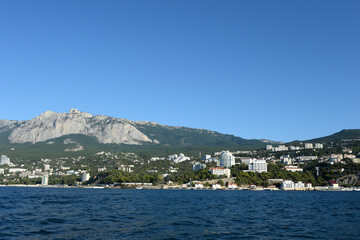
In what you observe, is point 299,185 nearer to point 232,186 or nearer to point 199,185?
point 232,186

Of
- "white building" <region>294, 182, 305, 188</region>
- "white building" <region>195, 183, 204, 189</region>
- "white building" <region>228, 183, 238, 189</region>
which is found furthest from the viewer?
"white building" <region>195, 183, 204, 189</region>

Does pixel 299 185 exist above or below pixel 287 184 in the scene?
below

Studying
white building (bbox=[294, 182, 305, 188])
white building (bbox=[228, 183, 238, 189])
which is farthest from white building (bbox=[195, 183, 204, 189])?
white building (bbox=[294, 182, 305, 188])

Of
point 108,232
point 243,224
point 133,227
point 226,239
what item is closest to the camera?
point 226,239

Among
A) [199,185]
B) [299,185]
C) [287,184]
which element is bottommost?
[199,185]

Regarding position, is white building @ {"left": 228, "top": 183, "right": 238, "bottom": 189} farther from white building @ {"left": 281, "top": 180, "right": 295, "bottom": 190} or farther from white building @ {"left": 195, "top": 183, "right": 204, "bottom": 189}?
white building @ {"left": 281, "top": 180, "right": 295, "bottom": 190}

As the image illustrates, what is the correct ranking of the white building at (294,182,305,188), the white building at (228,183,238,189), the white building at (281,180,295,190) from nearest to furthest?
the white building at (294,182,305,188) < the white building at (281,180,295,190) < the white building at (228,183,238,189)

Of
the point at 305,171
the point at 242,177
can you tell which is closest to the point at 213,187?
the point at 242,177

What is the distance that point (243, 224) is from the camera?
124ft

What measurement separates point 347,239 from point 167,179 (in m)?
171

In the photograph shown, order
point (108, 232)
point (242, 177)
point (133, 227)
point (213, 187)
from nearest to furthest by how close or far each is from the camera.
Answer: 1. point (108, 232)
2. point (133, 227)
3. point (213, 187)
4. point (242, 177)

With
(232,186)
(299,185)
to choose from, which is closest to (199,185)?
(232,186)

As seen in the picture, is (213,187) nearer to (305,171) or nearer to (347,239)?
(305,171)

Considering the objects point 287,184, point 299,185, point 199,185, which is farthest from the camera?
point 199,185
